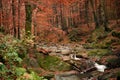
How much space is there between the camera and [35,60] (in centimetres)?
1427

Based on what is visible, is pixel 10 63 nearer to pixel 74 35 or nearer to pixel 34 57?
pixel 34 57

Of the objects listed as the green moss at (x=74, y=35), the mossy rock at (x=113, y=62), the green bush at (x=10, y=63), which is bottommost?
the green moss at (x=74, y=35)

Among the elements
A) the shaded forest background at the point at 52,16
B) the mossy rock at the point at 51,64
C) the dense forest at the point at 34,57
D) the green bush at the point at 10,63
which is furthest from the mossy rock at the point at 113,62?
the green bush at the point at 10,63

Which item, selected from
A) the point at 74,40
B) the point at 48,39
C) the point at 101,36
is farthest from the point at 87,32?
the point at 101,36

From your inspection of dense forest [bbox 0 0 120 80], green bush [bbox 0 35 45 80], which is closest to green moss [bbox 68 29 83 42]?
dense forest [bbox 0 0 120 80]

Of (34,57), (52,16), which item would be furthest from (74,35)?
(34,57)

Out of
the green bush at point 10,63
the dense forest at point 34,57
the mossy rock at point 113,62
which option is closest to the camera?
the green bush at point 10,63

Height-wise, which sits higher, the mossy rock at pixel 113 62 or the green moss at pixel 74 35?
the mossy rock at pixel 113 62

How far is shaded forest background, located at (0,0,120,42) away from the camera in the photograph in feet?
54.6

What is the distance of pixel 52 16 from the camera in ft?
140

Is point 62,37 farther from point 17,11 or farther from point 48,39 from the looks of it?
point 17,11

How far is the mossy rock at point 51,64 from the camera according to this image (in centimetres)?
1482

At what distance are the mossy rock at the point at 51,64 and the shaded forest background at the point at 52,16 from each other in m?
1.83

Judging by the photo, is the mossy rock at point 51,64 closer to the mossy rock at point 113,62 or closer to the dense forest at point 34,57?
the dense forest at point 34,57
